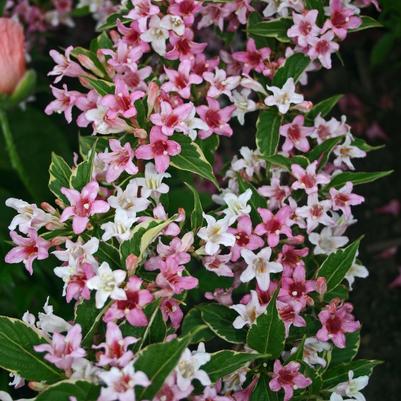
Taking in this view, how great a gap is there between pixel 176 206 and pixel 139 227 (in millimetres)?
456

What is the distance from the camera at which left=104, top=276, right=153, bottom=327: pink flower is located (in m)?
0.90

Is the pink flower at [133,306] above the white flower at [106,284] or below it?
below

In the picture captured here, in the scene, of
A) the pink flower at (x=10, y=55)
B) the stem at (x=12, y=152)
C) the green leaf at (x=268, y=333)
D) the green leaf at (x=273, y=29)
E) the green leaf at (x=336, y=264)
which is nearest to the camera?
the green leaf at (x=268, y=333)

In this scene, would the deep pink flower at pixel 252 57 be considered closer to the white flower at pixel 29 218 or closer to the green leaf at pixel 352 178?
the green leaf at pixel 352 178

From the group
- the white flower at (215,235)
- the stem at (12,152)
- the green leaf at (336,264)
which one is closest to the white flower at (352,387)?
the green leaf at (336,264)

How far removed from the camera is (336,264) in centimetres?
107

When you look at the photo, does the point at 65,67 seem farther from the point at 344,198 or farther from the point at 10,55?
the point at 344,198

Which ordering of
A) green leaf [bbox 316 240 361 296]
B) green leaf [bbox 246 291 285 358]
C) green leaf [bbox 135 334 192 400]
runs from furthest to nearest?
green leaf [bbox 316 240 361 296]
green leaf [bbox 246 291 285 358]
green leaf [bbox 135 334 192 400]

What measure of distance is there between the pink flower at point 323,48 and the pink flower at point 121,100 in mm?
298

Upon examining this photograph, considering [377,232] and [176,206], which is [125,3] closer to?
[176,206]

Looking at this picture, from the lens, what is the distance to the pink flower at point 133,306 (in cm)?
90

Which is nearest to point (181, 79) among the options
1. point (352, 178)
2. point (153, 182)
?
point (153, 182)

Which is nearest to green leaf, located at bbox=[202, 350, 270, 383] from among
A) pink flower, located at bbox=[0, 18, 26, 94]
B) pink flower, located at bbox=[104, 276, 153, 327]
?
pink flower, located at bbox=[104, 276, 153, 327]

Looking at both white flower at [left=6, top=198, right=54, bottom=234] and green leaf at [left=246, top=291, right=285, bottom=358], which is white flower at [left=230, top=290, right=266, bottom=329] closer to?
green leaf at [left=246, top=291, right=285, bottom=358]
